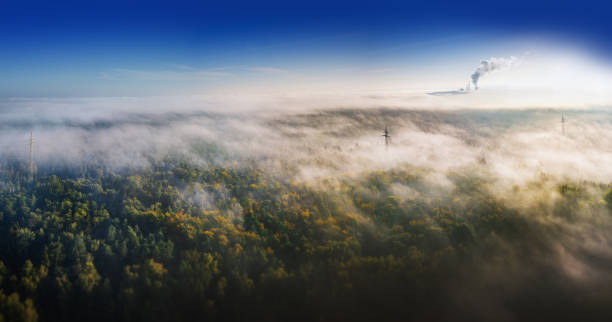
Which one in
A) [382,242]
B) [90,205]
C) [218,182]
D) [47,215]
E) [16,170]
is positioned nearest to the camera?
[382,242]

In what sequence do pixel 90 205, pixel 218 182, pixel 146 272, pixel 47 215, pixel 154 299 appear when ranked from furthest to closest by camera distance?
pixel 218 182, pixel 90 205, pixel 47 215, pixel 146 272, pixel 154 299

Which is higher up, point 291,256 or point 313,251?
point 313,251

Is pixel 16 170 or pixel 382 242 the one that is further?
pixel 16 170

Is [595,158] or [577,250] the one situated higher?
[595,158]

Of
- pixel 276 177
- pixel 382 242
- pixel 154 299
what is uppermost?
pixel 276 177

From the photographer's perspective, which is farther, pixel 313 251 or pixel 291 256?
pixel 291 256

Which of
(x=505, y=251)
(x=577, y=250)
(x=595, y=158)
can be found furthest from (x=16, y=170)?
(x=595, y=158)

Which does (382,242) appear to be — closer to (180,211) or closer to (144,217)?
(180,211)
